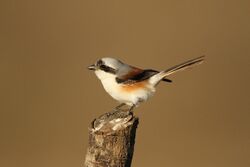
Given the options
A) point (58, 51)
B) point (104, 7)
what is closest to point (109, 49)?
point (58, 51)

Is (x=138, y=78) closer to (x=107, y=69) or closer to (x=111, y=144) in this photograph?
(x=107, y=69)

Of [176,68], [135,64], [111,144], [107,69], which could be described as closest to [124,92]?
[107,69]

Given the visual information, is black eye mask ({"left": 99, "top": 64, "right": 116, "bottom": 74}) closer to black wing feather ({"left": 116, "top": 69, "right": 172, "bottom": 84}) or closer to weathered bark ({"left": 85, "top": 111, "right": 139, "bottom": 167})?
black wing feather ({"left": 116, "top": 69, "right": 172, "bottom": 84})

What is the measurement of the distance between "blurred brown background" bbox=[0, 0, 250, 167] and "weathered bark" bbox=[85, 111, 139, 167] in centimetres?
387

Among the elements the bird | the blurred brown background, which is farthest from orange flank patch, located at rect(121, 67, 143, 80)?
the blurred brown background

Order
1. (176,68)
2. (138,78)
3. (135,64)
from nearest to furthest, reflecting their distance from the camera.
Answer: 1. (176,68)
2. (138,78)
3. (135,64)

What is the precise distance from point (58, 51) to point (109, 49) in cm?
87

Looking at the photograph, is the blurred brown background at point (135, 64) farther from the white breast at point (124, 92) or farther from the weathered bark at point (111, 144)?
the weathered bark at point (111, 144)

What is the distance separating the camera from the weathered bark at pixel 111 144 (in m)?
3.34

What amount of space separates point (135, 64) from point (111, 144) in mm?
6060

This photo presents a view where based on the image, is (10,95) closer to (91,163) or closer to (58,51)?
(58,51)

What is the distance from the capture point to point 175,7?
10883 mm

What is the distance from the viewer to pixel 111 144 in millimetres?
3373

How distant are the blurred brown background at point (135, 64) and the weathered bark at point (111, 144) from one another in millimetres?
3865
